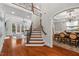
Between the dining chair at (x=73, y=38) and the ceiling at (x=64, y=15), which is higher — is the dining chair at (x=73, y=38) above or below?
below

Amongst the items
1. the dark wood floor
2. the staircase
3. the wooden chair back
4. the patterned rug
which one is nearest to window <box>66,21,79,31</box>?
the wooden chair back

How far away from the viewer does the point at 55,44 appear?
13.2ft

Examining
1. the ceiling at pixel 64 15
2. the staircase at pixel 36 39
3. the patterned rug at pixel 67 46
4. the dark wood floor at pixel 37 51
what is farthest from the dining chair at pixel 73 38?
A: the staircase at pixel 36 39

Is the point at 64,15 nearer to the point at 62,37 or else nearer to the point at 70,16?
the point at 70,16

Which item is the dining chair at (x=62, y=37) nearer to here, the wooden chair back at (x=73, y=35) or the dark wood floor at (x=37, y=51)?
the wooden chair back at (x=73, y=35)

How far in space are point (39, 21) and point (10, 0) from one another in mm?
1137

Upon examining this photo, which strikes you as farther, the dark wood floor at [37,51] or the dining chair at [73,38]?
the dining chair at [73,38]

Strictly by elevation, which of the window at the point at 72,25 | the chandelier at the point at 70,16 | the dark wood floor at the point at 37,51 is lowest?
the dark wood floor at the point at 37,51

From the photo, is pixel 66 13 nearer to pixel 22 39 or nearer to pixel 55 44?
pixel 55 44

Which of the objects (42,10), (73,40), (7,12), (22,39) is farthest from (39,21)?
(73,40)

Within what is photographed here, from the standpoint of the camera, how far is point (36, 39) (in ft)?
13.3

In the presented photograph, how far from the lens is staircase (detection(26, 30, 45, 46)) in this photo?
397 centimetres

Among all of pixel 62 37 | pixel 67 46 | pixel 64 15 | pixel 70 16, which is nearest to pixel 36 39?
pixel 62 37

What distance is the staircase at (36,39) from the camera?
3.97 m
